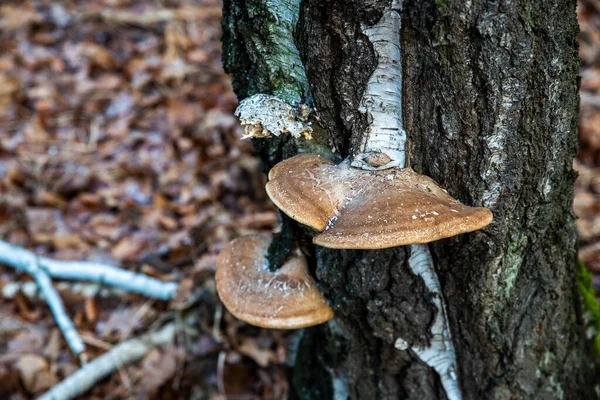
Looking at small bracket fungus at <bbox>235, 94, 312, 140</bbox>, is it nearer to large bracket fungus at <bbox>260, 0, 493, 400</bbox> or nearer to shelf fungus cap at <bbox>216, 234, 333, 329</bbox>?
large bracket fungus at <bbox>260, 0, 493, 400</bbox>

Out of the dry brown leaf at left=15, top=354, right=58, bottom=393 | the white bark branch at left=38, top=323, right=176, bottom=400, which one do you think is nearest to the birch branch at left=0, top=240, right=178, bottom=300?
the white bark branch at left=38, top=323, right=176, bottom=400

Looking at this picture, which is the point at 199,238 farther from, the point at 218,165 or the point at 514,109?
the point at 514,109

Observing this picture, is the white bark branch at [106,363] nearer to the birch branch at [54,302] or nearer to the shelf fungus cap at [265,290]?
the birch branch at [54,302]

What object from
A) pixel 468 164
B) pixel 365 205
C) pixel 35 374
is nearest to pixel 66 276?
pixel 35 374

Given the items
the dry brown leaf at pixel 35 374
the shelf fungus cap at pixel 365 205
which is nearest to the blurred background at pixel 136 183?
the dry brown leaf at pixel 35 374

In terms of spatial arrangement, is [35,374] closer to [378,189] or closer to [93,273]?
[93,273]

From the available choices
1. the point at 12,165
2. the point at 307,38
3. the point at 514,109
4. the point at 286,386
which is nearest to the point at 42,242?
the point at 12,165
